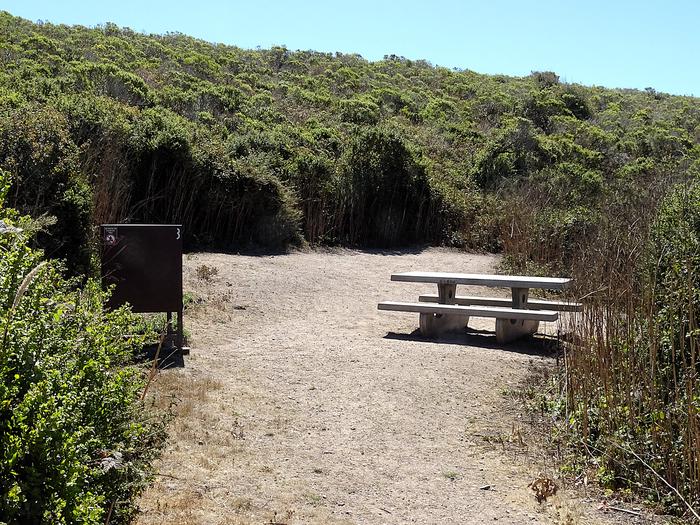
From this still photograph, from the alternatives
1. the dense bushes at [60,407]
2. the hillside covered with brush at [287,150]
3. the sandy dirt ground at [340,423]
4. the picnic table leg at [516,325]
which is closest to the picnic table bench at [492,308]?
the picnic table leg at [516,325]

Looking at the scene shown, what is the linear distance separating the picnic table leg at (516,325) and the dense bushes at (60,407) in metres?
5.85

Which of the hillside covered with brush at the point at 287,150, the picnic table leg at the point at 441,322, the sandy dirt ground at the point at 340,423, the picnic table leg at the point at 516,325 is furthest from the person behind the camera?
the hillside covered with brush at the point at 287,150

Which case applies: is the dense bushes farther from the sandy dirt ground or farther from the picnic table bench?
the picnic table bench

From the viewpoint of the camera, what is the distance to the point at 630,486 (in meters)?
5.42

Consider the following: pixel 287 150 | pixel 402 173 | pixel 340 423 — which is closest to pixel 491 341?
pixel 340 423

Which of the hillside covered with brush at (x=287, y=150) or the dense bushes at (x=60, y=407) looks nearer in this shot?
the dense bushes at (x=60, y=407)

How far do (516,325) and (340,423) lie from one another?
4048 millimetres

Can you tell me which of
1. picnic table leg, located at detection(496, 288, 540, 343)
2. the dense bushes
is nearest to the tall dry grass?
picnic table leg, located at detection(496, 288, 540, 343)

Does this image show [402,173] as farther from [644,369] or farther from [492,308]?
[644,369]

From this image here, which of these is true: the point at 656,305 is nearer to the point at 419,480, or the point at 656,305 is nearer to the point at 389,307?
the point at 419,480

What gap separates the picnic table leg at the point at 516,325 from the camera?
9.89 m

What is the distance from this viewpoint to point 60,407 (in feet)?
10.7

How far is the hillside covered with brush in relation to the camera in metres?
12.4

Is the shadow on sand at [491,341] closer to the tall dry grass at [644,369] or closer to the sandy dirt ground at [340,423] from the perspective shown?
the sandy dirt ground at [340,423]
